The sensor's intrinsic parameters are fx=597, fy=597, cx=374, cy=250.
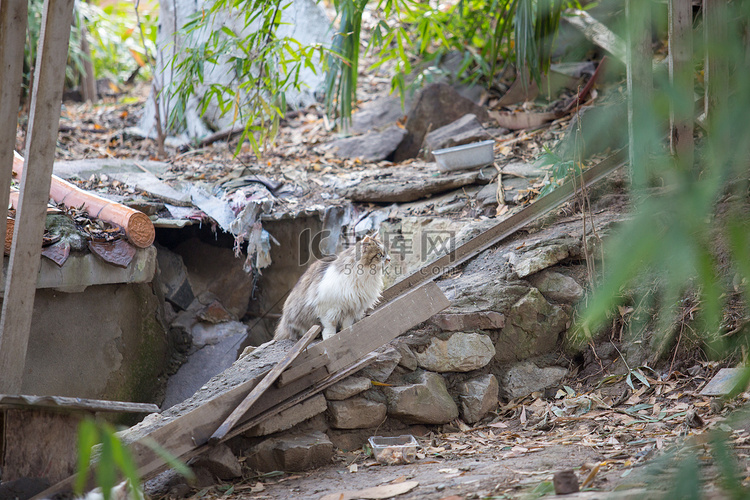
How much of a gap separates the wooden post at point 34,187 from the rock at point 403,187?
3.81 m

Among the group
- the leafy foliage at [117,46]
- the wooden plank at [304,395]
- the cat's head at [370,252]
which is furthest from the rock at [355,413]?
the leafy foliage at [117,46]

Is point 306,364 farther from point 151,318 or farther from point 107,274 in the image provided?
point 151,318

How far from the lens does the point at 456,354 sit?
4098 millimetres

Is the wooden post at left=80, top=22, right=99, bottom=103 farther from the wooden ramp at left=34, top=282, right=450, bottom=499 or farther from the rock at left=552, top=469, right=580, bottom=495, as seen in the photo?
the rock at left=552, top=469, right=580, bottom=495

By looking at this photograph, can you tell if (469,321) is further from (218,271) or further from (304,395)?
(218,271)

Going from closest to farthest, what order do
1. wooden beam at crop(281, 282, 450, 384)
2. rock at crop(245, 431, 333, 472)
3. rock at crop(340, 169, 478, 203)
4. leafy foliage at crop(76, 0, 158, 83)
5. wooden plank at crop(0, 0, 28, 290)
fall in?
wooden plank at crop(0, 0, 28, 290) → rock at crop(245, 431, 333, 472) → wooden beam at crop(281, 282, 450, 384) → rock at crop(340, 169, 478, 203) → leafy foliage at crop(76, 0, 158, 83)

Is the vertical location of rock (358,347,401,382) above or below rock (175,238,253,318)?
below

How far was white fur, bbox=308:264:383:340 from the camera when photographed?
4055mm

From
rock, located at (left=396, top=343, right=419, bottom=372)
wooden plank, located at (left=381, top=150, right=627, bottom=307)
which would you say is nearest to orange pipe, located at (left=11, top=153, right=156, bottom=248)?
wooden plank, located at (left=381, top=150, right=627, bottom=307)

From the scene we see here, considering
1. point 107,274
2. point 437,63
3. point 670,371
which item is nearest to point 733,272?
point 670,371

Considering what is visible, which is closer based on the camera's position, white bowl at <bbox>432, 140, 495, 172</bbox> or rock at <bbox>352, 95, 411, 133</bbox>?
white bowl at <bbox>432, 140, 495, 172</bbox>

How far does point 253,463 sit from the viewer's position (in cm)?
343

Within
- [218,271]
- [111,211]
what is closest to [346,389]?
[111,211]

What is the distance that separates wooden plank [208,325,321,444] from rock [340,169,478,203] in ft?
9.65
